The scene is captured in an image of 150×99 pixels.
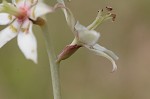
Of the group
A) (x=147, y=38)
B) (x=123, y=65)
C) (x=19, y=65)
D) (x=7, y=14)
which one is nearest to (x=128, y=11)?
(x=147, y=38)

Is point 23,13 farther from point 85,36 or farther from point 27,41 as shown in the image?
point 85,36

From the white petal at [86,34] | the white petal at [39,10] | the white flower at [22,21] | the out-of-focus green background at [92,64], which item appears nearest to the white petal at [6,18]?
the white flower at [22,21]

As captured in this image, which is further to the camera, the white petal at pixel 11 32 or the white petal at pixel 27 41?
the white petal at pixel 11 32

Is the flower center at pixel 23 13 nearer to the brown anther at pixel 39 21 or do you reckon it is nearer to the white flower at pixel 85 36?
the brown anther at pixel 39 21

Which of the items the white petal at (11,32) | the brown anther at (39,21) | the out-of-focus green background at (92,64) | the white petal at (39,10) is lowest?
the out-of-focus green background at (92,64)

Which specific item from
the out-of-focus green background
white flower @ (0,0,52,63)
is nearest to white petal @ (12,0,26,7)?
white flower @ (0,0,52,63)

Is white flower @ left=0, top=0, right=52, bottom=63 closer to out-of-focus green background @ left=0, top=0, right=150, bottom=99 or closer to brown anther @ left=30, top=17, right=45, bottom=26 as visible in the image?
brown anther @ left=30, top=17, right=45, bottom=26

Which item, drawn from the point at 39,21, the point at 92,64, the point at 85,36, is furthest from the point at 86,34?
the point at 92,64

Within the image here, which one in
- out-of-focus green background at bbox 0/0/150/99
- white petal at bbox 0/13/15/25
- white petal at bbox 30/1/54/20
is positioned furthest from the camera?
out-of-focus green background at bbox 0/0/150/99

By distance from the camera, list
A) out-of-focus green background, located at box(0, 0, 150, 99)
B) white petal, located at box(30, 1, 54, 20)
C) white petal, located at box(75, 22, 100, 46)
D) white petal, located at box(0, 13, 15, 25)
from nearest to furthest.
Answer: white petal, located at box(30, 1, 54, 20) → white petal, located at box(75, 22, 100, 46) → white petal, located at box(0, 13, 15, 25) → out-of-focus green background, located at box(0, 0, 150, 99)
